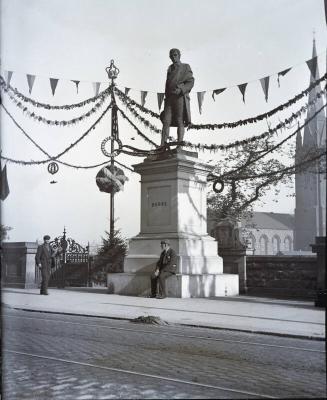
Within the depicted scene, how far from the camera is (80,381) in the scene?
5.44 meters

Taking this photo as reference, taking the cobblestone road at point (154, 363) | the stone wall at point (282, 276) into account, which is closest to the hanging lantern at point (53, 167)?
the stone wall at point (282, 276)

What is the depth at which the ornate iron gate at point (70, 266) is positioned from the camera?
20438 millimetres

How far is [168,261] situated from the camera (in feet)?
42.7

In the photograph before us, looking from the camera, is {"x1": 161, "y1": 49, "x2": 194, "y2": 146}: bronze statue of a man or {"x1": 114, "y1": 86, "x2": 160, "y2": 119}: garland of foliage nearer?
{"x1": 161, "y1": 49, "x2": 194, "y2": 146}: bronze statue of a man

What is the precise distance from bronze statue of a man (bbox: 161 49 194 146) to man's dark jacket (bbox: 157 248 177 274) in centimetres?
348

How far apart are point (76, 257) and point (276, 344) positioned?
14361 millimetres

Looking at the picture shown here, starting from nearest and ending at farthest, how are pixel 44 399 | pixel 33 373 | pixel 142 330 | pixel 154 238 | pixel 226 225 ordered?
pixel 44 399 → pixel 33 373 → pixel 142 330 → pixel 154 238 → pixel 226 225

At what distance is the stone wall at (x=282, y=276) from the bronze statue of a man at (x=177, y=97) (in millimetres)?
4215

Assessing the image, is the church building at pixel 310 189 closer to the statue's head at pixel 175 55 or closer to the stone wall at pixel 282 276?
the stone wall at pixel 282 276

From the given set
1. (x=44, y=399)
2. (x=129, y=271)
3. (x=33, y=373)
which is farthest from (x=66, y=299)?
(x=44, y=399)

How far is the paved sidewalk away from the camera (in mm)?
8648

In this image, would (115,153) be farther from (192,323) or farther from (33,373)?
(33,373)

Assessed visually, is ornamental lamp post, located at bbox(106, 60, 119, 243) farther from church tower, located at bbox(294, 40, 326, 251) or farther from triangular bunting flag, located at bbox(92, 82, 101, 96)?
church tower, located at bbox(294, 40, 326, 251)

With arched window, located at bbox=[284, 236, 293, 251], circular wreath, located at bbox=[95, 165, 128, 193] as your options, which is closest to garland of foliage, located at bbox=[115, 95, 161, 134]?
circular wreath, located at bbox=[95, 165, 128, 193]
